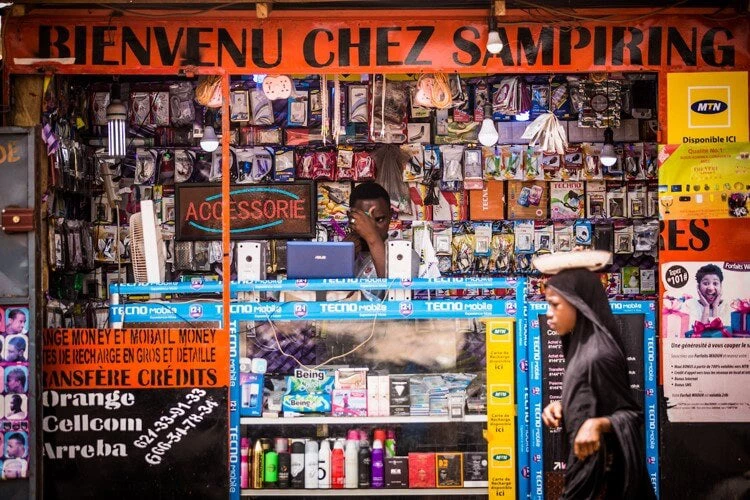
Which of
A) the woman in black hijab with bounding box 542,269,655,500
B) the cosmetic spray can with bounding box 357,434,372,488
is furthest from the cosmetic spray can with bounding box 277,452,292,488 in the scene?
the woman in black hijab with bounding box 542,269,655,500

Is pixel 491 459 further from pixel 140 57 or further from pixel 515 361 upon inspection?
pixel 140 57

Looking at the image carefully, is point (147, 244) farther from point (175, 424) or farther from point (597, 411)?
point (597, 411)

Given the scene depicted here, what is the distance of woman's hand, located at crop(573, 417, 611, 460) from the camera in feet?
13.7

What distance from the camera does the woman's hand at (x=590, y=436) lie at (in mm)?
4176

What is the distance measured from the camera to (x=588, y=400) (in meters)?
4.32

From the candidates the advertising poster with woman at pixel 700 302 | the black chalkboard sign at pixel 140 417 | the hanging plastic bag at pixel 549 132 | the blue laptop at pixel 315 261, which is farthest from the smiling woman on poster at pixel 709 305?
the black chalkboard sign at pixel 140 417

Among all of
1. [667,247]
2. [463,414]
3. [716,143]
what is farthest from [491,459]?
[716,143]

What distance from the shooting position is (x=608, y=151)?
345 inches

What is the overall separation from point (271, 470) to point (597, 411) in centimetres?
282

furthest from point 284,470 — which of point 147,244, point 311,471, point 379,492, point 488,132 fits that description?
point 488,132

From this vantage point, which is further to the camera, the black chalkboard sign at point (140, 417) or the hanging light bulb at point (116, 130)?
the hanging light bulb at point (116, 130)

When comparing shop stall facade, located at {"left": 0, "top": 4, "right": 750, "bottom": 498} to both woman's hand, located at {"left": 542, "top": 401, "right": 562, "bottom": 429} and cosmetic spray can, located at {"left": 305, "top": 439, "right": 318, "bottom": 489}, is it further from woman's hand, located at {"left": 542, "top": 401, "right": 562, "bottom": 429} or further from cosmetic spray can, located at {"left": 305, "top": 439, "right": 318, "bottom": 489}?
woman's hand, located at {"left": 542, "top": 401, "right": 562, "bottom": 429}

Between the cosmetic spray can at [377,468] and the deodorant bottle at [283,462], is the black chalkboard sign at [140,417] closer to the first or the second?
the deodorant bottle at [283,462]

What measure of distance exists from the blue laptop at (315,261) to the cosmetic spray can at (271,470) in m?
1.23
